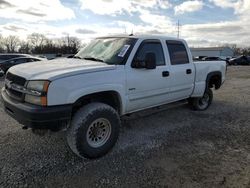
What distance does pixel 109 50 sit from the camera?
454cm

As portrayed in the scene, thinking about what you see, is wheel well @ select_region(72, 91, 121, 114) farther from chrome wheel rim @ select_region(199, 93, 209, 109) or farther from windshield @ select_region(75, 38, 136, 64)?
chrome wheel rim @ select_region(199, 93, 209, 109)

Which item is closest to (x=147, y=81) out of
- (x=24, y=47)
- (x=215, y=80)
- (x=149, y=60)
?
(x=149, y=60)

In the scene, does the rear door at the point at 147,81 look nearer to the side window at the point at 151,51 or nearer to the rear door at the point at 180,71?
the side window at the point at 151,51

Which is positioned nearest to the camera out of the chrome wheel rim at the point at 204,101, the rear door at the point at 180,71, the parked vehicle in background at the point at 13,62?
the rear door at the point at 180,71

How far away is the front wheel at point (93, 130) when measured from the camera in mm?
3527

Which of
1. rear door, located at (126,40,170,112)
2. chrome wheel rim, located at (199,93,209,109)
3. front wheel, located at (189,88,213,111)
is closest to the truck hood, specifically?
rear door, located at (126,40,170,112)

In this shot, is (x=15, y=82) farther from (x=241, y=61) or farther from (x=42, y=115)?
(x=241, y=61)

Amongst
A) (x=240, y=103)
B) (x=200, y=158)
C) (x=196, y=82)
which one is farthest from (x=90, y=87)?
(x=240, y=103)

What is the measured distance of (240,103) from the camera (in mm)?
7918

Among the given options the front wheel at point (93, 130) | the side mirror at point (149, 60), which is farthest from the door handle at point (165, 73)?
the front wheel at point (93, 130)

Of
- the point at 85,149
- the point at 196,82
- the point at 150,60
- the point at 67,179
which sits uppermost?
the point at 150,60

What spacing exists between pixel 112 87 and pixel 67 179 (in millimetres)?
1492

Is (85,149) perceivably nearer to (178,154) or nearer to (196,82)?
(178,154)

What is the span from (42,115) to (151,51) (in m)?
2.50
